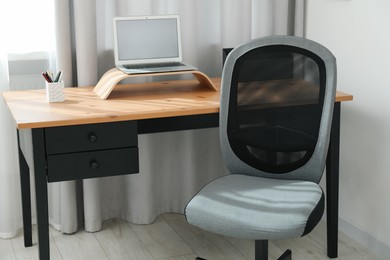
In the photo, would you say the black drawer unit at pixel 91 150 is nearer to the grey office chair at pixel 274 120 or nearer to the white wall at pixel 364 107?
the grey office chair at pixel 274 120

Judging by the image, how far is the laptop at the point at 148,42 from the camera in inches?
109

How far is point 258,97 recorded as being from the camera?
8.02 ft

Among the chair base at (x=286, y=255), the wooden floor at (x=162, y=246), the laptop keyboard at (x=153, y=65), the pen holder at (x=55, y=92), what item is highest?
the laptop keyboard at (x=153, y=65)

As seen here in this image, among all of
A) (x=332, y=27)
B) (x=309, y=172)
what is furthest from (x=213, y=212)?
(x=332, y=27)

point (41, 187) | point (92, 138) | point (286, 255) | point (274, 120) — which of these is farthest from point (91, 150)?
point (286, 255)

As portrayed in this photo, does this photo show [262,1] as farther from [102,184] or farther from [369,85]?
[102,184]

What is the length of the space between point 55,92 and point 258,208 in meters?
0.93

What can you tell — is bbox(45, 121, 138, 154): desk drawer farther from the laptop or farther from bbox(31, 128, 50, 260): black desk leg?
the laptop

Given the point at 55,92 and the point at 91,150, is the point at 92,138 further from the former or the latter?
the point at 55,92

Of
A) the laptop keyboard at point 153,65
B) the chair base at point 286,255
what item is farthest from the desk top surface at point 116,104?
the chair base at point 286,255

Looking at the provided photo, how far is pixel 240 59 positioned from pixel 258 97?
0.52 ft

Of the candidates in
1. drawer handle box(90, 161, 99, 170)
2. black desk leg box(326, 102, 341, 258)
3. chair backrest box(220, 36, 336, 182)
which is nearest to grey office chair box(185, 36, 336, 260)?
chair backrest box(220, 36, 336, 182)

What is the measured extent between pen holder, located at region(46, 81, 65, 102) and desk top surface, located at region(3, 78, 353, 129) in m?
0.03

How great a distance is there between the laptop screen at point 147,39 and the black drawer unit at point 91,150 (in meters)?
0.52
